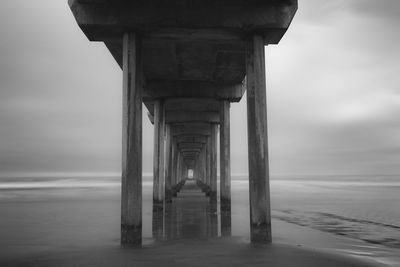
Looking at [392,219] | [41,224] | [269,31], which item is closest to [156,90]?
[41,224]

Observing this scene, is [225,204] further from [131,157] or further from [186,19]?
[186,19]

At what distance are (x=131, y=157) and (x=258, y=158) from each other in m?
2.70

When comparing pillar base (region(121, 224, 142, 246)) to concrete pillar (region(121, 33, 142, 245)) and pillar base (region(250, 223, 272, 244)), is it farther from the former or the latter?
pillar base (region(250, 223, 272, 244))

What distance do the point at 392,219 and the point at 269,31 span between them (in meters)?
9.24

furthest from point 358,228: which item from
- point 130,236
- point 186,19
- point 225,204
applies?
point 186,19

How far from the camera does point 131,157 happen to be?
310 inches

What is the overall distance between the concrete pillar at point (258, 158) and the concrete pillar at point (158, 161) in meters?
7.54

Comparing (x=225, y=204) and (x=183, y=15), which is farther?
(x=225, y=204)

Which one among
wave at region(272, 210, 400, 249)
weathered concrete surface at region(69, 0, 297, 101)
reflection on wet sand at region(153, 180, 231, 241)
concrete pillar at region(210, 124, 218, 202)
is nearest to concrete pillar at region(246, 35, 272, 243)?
weathered concrete surface at region(69, 0, 297, 101)

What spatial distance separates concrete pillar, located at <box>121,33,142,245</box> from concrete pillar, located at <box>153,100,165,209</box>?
7192 millimetres

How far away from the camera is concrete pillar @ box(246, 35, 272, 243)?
26.5 feet

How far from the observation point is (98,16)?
8.15 meters

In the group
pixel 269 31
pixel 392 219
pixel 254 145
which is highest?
pixel 269 31

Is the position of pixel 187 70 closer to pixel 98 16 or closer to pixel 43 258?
pixel 98 16
